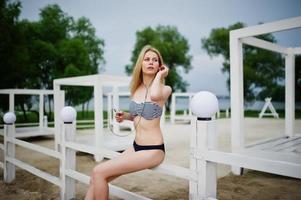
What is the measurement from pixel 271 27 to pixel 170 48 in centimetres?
2131

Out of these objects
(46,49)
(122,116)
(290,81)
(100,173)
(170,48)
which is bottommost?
(100,173)

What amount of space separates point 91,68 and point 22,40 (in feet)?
16.2

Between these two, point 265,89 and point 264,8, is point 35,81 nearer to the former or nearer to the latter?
point 265,89

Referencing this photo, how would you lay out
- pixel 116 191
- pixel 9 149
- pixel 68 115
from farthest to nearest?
pixel 9 149
pixel 68 115
pixel 116 191

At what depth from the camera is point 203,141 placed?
1790 mm

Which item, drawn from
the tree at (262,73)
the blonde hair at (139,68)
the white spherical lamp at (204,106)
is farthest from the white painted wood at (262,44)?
the tree at (262,73)

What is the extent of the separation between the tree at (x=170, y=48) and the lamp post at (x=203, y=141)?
22.4 m

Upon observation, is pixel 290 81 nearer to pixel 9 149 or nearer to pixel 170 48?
pixel 9 149

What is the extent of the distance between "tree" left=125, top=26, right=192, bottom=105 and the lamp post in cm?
2243

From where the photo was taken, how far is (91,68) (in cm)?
1794

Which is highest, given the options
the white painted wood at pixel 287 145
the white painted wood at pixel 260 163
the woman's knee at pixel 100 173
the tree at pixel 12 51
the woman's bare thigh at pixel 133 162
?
the tree at pixel 12 51

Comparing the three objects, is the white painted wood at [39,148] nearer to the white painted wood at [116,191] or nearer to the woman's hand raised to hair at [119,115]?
the white painted wood at [116,191]

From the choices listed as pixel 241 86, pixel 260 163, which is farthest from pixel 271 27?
pixel 260 163

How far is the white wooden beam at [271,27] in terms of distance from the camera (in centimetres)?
386
